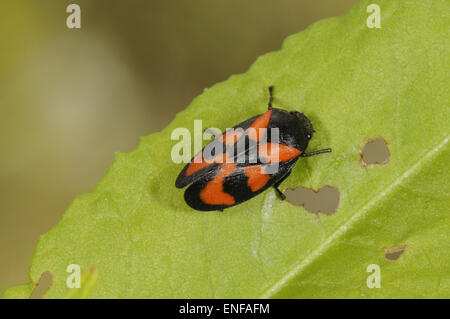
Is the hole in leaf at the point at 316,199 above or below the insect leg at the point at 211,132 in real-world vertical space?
below

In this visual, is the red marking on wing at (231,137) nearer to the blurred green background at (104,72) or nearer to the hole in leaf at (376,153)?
the hole in leaf at (376,153)

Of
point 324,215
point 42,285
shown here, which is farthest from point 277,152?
point 42,285

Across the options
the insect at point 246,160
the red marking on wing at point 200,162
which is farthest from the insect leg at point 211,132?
the red marking on wing at point 200,162

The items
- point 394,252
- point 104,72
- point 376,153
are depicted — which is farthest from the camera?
point 104,72

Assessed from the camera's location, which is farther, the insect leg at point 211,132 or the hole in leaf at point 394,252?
the insect leg at point 211,132

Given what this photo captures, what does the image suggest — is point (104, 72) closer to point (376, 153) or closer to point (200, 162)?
point (200, 162)

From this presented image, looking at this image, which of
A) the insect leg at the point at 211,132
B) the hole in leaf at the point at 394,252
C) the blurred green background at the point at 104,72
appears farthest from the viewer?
the blurred green background at the point at 104,72
